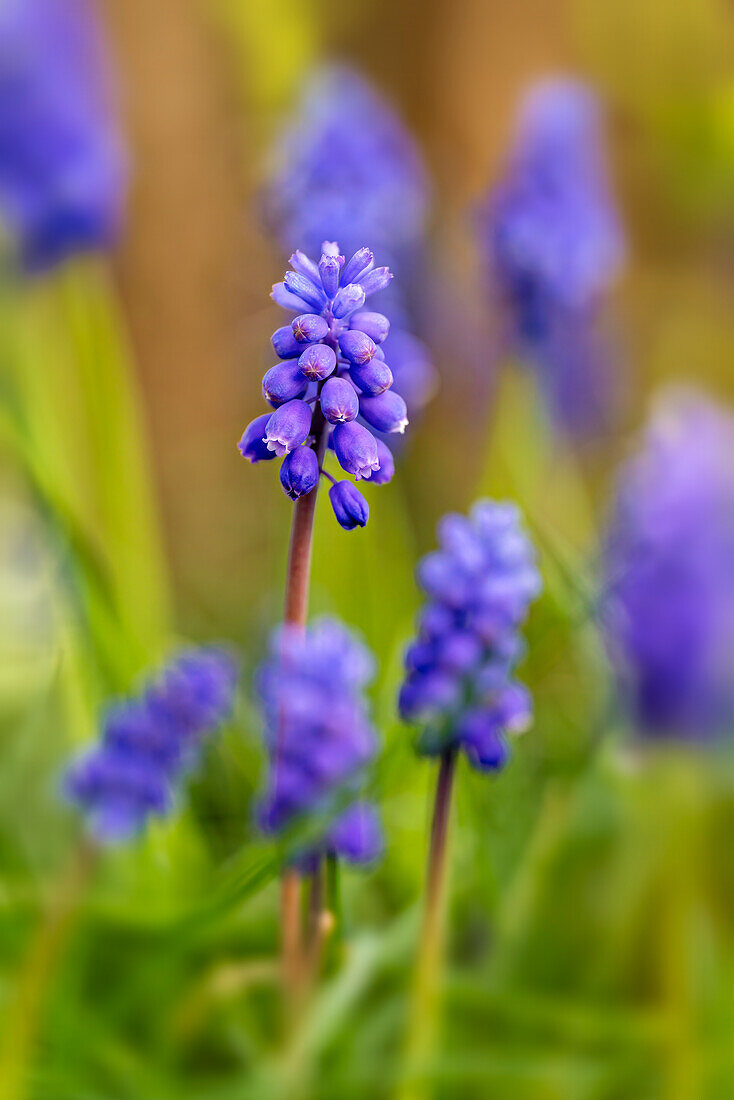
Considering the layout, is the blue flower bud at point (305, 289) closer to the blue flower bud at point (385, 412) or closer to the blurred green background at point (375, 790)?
the blue flower bud at point (385, 412)

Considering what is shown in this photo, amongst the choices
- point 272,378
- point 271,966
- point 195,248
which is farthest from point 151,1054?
point 195,248

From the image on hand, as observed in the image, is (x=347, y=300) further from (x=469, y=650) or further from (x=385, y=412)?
(x=469, y=650)

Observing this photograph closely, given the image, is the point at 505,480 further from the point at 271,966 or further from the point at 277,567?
the point at 271,966

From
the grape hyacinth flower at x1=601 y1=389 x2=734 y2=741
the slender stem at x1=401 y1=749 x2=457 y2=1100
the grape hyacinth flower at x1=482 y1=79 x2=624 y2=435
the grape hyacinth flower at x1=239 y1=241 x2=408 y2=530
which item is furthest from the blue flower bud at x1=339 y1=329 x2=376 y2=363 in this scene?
the grape hyacinth flower at x1=482 y1=79 x2=624 y2=435

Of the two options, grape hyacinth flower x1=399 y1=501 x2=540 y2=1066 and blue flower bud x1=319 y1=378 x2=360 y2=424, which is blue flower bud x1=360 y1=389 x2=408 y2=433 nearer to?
blue flower bud x1=319 y1=378 x2=360 y2=424

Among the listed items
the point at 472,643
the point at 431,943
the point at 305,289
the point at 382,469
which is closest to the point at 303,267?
the point at 305,289

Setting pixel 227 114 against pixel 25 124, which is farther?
pixel 227 114

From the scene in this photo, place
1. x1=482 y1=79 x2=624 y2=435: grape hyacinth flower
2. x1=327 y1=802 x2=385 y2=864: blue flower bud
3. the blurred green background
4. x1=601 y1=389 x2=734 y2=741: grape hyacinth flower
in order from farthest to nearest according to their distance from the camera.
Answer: x1=482 y1=79 x2=624 y2=435: grape hyacinth flower, x1=601 y1=389 x2=734 y2=741: grape hyacinth flower, the blurred green background, x1=327 y1=802 x2=385 y2=864: blue flower bud
